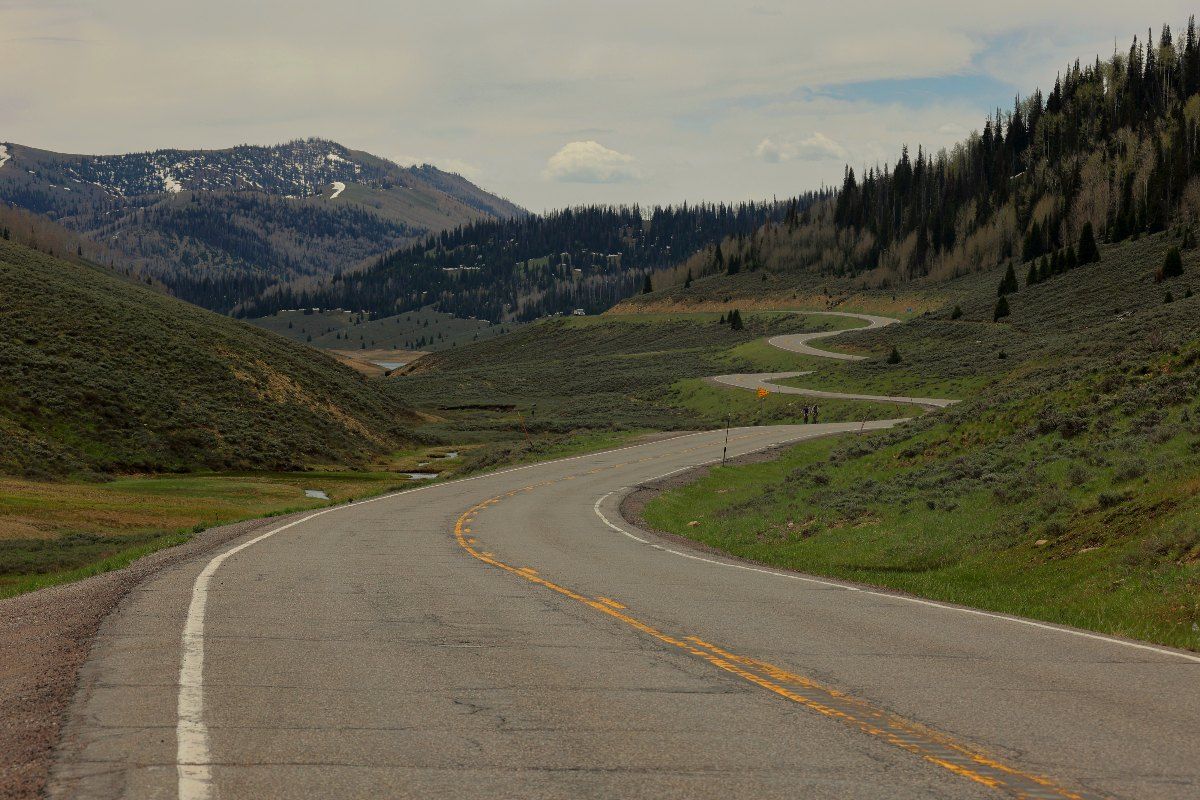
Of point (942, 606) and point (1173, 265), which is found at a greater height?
point (1173, 265)

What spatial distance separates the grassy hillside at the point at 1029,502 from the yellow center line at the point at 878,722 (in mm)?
4924

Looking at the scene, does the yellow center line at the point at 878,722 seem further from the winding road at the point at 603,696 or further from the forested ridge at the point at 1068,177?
the forested ridge at the point at 1068,177

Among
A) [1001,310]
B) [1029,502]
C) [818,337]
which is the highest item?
[1001,310]

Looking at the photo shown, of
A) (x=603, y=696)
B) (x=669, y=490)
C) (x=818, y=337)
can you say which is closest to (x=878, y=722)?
(x=603, y=696)

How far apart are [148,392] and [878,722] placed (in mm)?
66567

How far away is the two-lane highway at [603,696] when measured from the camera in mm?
6406

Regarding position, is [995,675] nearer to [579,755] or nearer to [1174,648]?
[1174,648]

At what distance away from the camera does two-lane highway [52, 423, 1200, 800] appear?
641 cm

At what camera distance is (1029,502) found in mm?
21562

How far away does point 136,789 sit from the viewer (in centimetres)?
605

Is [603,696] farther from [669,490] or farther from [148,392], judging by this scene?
[148,392]

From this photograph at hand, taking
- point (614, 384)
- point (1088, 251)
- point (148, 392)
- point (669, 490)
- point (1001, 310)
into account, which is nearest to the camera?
point (669, 490)

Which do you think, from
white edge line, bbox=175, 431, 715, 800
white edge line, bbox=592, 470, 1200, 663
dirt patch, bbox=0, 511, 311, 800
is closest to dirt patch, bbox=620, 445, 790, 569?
white edge line, bbox=592, 470, 1200, 663

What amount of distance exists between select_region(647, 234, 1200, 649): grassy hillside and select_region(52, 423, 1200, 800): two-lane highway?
2.49 metres
